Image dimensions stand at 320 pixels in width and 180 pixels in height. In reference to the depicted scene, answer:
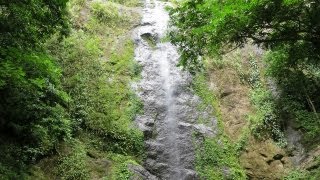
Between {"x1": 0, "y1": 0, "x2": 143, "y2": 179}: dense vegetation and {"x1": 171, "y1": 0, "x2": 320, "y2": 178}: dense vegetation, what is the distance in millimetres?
3743

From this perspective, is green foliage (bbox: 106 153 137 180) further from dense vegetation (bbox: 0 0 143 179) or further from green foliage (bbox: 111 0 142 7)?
green foliage (bbox: 111 0 142 7)

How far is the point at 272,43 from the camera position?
10281mm

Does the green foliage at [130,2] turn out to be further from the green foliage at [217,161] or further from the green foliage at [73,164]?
the green foliage at [73,164]

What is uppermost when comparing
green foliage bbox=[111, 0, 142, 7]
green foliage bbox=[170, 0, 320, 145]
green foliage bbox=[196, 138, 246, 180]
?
green foliage bbox=[111, 0, 142, 7]

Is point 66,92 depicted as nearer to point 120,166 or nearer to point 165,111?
point 120,166

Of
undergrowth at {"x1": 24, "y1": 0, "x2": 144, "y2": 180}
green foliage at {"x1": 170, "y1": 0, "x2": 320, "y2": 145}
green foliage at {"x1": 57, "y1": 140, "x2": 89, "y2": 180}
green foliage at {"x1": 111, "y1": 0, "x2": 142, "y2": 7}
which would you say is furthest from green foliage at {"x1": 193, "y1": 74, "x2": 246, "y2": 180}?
green foliage at {"x1": 111, "y1": 0, "x2": 142, "y2": 7}

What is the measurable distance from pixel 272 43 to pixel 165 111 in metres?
7.68

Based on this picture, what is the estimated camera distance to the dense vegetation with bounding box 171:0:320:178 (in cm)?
865

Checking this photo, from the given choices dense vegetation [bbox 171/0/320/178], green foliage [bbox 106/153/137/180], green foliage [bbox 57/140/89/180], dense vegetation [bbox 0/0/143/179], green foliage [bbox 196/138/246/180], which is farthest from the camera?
green foliage [bbox 196/138/246/180]

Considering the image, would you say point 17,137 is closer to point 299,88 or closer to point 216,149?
point 216,149

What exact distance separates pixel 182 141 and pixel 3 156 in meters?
8.11

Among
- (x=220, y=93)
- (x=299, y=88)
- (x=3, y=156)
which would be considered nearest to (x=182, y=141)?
(x=220, y=93)

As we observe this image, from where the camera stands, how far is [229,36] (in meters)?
9.66

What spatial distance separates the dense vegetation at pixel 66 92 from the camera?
8.48m
